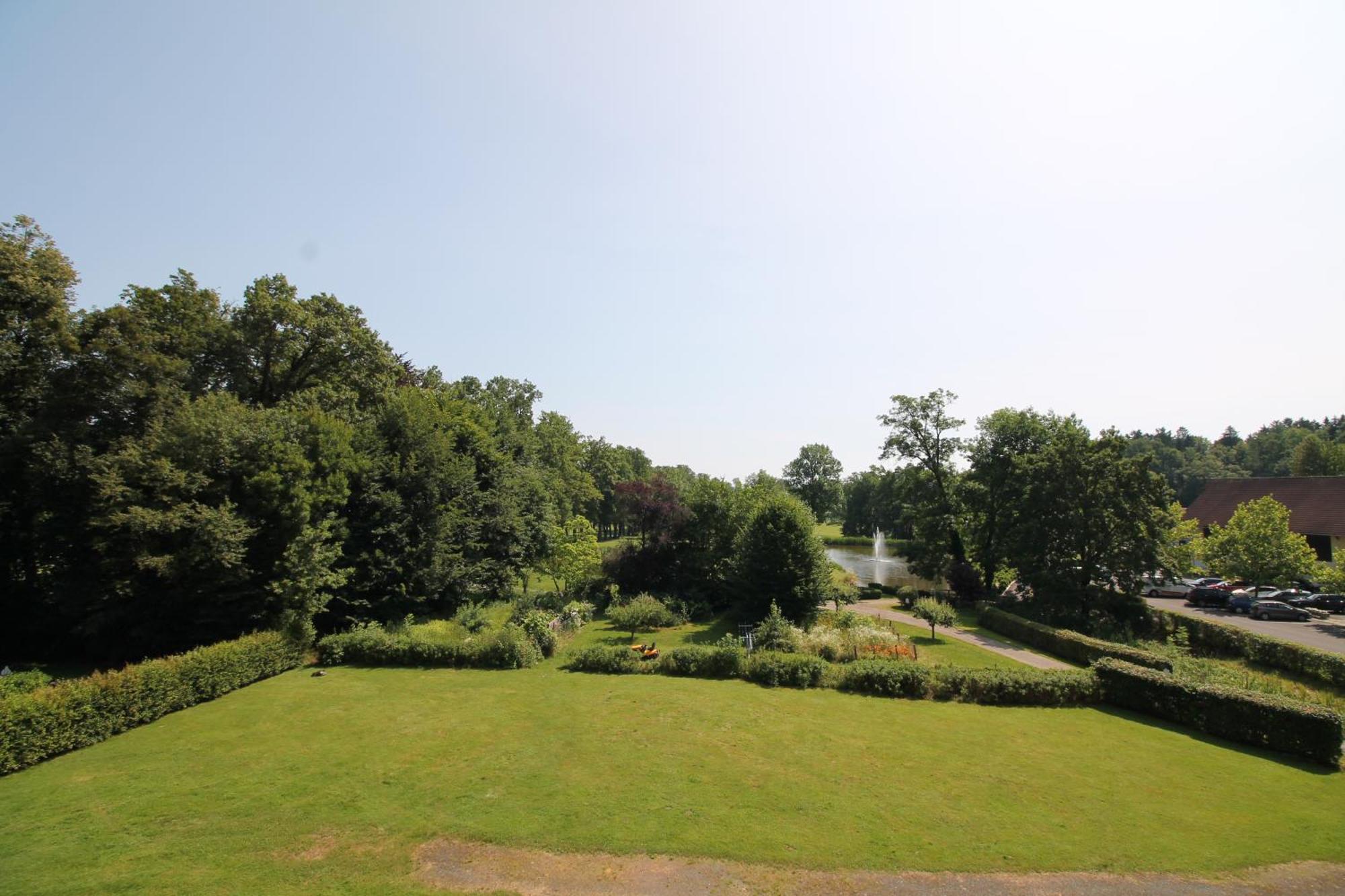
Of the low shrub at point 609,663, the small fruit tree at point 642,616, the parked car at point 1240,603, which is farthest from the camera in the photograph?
the parked car at point 1240,603

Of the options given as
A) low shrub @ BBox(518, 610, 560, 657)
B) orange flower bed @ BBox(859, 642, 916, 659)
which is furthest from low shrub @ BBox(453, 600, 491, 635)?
orange flower bed @ BBox(859, 642, 916, 659)

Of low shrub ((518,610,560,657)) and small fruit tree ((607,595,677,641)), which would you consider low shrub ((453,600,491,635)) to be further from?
small fruit tree ((607,595,677,641))

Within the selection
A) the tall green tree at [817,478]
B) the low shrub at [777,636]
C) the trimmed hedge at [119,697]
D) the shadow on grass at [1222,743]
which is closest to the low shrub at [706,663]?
the low shrub at [777,636]

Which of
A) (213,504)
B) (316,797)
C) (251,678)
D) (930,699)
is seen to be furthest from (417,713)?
(930,699)

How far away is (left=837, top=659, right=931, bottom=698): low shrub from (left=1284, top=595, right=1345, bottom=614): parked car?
32.2 metres

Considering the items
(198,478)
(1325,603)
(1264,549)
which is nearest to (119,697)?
(198,478)

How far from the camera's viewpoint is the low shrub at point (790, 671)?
19.3m

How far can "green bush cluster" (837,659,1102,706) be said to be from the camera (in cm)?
1812

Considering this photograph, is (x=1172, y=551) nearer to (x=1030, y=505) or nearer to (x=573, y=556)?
(x=1030, y=505)

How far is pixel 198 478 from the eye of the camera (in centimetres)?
1956

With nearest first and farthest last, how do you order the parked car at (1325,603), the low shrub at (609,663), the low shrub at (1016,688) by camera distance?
the low shrub at (1016,688), the low shrub at (609,663), the parked car at (1325,603)

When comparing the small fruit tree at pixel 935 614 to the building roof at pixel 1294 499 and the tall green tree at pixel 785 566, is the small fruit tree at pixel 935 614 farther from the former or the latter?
the building roof at pixel 1294 499

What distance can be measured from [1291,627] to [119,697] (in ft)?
163

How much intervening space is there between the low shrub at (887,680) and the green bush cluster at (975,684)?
2 centimetres
